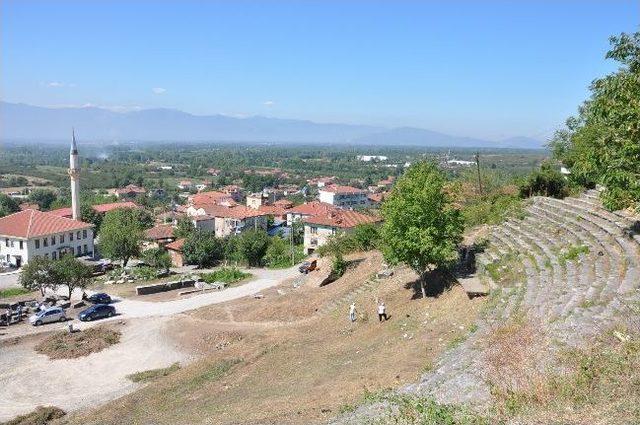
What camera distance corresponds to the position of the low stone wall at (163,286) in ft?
144

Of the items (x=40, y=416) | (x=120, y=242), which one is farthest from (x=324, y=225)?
(x=40, y=416)

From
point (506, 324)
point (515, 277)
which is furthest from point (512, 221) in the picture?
point (506, 324)

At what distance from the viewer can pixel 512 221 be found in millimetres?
30547

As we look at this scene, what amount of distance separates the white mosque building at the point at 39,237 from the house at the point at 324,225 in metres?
26.0

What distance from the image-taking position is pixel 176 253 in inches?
2416

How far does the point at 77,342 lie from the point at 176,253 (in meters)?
32.0

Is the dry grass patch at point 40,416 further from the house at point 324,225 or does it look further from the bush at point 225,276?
the house at point 324,225

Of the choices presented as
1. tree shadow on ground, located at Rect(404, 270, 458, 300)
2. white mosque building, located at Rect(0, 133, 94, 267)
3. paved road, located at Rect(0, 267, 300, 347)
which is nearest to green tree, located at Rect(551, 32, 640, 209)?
tree shadow on ground, located at Rect(404, 270, 458, 300)

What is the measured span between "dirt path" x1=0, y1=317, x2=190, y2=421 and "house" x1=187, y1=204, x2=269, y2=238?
52.0 metres

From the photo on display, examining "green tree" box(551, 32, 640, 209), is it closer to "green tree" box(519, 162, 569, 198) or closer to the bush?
"green tree" box(519, 162, 569, 198)

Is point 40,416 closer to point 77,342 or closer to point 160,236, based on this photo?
point 77,342

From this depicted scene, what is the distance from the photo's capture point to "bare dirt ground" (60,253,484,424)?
15.6m

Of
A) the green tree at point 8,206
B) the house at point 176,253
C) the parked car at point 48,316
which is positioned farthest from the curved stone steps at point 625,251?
the green tree at point 8,206

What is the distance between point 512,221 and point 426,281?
6620mm
